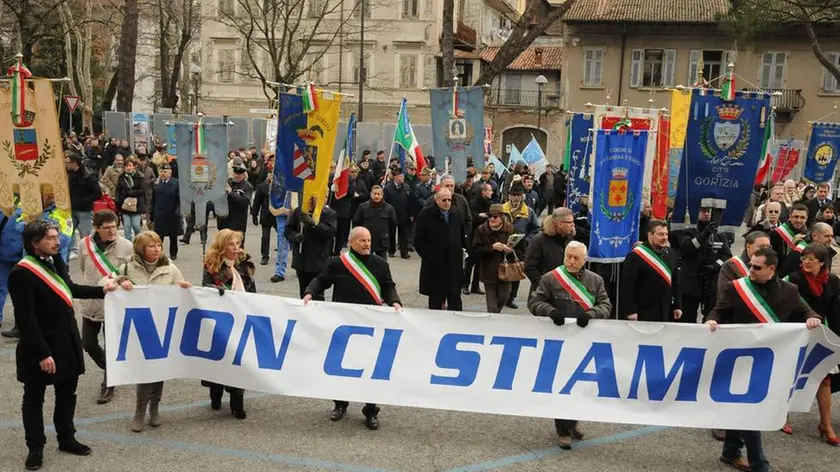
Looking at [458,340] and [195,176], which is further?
[195,176]

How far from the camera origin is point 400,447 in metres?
6.12

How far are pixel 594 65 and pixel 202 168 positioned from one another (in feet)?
102

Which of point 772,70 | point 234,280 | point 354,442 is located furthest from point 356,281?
point 772,70

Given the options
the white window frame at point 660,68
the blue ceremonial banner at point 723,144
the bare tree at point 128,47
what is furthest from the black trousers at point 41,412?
the white window frame at point 660,68

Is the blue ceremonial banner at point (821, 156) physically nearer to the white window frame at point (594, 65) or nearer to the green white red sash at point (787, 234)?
the green white red sash at point (787, 234)

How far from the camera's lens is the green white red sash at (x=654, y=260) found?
712cm

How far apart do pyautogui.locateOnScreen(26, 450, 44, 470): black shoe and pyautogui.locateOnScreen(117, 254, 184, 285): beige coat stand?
1.43 meters

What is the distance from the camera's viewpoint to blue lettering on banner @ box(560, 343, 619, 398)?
20.1ft

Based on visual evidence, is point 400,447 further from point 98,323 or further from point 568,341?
point 98,323

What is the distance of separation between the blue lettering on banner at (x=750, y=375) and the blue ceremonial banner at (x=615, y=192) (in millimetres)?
2499

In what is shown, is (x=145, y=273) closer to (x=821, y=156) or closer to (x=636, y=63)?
(x=821, y=156)

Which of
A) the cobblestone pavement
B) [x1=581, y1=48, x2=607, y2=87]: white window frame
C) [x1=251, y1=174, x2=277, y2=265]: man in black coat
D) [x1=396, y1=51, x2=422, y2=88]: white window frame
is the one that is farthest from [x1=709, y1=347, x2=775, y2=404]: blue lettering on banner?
[x1=396, y1=51, x2=422, y2=88]: white window frame

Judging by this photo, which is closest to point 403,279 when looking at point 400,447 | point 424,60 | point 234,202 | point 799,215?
point 234,202

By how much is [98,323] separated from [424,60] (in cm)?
4255
